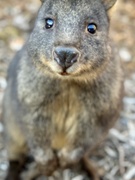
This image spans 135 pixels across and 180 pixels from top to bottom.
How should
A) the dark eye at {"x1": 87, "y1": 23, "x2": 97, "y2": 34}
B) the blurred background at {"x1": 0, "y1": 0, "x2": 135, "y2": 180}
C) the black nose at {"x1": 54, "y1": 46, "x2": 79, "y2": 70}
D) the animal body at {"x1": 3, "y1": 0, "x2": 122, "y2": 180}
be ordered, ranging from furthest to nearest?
1. the blurred background at {"x1": 0, "y1": 0, "x2": 135, "y2": 180}
2. the dark eye at {"x1": 87, "y1": 23, "x2": 97, "y2": 34}
3. the animal body at {"x1": 3, "y1": 0, "x2": 122, "y2": 180}
4. the black nose at {"x1": 54, "y1": 46, "x2": 79, "y2": 70}

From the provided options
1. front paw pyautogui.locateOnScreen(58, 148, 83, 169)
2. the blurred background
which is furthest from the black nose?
front paw pyautogui.locateOnScreen(58, 148, 83, 169)

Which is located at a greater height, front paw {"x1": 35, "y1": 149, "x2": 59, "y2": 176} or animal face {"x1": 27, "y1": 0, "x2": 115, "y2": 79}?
animal face {"x1": 27, "y1": 0, "x2": 115, "y2": 79}

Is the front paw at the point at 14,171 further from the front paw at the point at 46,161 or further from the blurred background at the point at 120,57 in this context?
the front paw at the point at 46,161

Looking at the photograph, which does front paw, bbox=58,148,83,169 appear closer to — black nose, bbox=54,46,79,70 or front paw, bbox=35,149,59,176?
front paw, bbox=35,149,59,176

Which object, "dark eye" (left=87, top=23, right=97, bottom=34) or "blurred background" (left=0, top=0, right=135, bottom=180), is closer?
"dark eye" (left=87, top=23, right=97, bottom=34)

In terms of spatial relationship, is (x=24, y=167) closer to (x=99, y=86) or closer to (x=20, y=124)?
(x=20, y=124)

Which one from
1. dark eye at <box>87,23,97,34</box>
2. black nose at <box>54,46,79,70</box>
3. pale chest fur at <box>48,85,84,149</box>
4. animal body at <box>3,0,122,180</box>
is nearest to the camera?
black nose at <box>54,46,79,70</box>

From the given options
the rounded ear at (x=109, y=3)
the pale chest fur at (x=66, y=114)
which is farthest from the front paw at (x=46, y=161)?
the rounded ear at (x=109, y=3)

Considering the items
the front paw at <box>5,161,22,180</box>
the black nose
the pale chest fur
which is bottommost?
the front paw at <box>5,161,22,180</box>

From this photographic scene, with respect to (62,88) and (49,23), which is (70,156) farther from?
(49,23)
